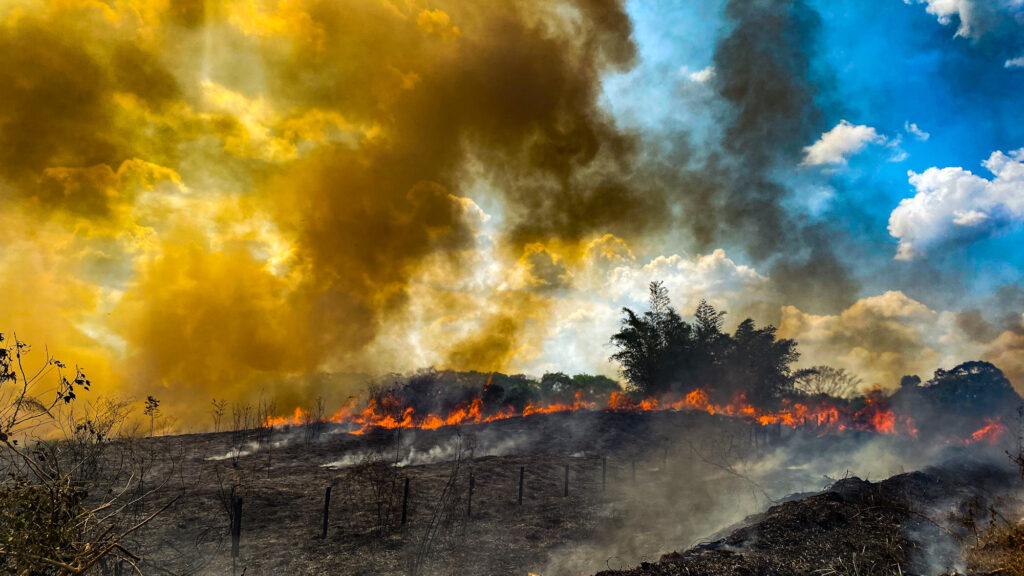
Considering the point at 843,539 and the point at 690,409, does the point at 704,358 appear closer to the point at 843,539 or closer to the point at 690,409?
the point at 690,409

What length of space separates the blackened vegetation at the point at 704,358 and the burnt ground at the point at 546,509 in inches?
498

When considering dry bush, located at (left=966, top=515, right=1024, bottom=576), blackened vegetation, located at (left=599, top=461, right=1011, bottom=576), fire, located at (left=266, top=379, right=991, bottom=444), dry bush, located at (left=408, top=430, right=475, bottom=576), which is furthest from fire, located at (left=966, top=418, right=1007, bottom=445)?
dry bush, located at (left=408, top=430, right=475, bottom=576)

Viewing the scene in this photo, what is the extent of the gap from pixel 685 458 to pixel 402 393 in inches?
928

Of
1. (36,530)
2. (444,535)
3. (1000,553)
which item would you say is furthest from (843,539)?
(36,530)

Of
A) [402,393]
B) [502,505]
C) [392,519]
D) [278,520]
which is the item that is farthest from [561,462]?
[402,393]

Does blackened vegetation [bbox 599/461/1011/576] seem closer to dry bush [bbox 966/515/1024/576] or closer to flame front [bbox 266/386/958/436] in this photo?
dry bush [bbox 966/515/1024/576]

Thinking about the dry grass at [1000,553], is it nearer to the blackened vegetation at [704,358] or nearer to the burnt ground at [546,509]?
the burnt ground at [546,509]

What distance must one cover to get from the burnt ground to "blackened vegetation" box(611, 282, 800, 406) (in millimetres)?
12660

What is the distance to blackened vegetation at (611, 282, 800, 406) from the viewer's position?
44406mm

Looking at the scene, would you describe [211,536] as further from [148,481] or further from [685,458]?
[685,458]

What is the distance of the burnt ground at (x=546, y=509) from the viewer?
12.5 metres

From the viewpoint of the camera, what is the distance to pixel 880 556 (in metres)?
11.4

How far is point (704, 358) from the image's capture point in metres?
45.0

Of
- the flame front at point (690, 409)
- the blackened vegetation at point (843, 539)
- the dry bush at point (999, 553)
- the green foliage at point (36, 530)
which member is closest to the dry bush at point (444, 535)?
the blackened vegetation at point (843, 539)
